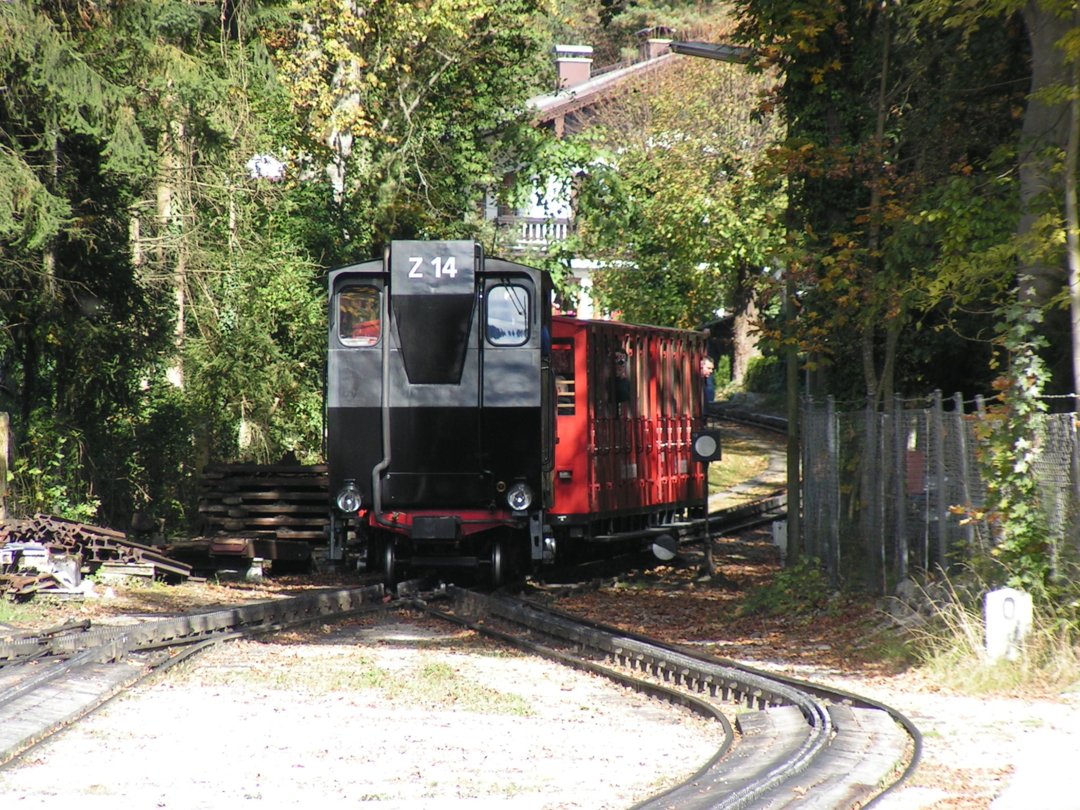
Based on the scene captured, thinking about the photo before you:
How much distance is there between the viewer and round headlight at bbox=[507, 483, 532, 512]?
16859 mm

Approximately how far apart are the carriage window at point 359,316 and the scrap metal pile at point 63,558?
3979 millimetres

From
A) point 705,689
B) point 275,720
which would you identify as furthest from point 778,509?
point 275,720

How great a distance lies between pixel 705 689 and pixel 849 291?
676 cm

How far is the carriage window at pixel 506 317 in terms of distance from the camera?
55.6 ft

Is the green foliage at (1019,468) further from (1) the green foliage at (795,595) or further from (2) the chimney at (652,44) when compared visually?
(2) the chimney at (652,44)

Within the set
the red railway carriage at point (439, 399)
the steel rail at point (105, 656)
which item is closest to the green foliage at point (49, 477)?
the red railway carriage at point (439, 399)

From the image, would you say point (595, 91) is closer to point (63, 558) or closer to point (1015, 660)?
point (63, 558)

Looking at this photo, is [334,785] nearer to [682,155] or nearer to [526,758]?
[526,758]

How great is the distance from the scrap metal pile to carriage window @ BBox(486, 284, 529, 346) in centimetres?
522

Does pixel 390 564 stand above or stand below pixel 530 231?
below

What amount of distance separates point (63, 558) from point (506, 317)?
5.69 metres

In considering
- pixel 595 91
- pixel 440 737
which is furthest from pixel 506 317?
pixel 595 91

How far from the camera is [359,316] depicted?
16969 millimetres

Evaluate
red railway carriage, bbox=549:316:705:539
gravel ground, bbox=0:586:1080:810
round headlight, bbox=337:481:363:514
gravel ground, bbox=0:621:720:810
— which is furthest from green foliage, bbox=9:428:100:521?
gravel ground, bbox=0:621:720:810
